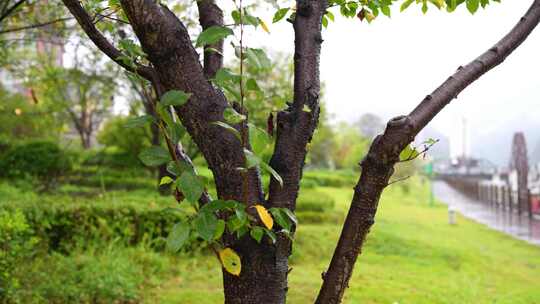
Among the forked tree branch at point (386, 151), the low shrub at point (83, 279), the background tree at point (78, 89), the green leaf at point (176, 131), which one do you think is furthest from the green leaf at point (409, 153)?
the background tree at point (78, 89)

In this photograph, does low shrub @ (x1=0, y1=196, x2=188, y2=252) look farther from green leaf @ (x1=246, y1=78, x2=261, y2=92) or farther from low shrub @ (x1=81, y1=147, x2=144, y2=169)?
low shrub @ (x1=81, y1=147, x2=144, y2=169)

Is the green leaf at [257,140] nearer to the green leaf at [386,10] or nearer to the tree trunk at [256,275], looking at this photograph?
the tree trunk at [256,275]

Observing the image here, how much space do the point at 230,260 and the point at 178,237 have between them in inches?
5.8

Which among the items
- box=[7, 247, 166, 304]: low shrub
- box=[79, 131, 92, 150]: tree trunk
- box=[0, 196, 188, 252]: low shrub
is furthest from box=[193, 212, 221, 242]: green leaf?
box=[79, 131, 92, 150]: tree trunk

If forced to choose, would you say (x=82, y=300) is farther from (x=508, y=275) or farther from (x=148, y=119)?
(x=508, y=275)

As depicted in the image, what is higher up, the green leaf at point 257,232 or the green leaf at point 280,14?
the green leaf at point 280,14

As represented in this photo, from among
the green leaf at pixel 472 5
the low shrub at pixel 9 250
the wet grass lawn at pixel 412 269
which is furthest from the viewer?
the wet grass lawn at pixel 412 269

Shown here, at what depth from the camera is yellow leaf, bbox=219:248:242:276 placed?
1189 millimetres

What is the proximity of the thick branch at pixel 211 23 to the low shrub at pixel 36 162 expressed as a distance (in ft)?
32.8

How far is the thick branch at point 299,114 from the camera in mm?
1387

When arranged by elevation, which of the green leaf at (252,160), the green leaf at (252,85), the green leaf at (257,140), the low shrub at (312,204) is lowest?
the low shrub at (312,204)

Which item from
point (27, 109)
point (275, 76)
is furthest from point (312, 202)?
point (27, 109)

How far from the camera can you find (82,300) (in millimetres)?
4098

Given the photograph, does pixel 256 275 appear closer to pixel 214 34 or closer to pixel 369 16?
pixel 214 34
